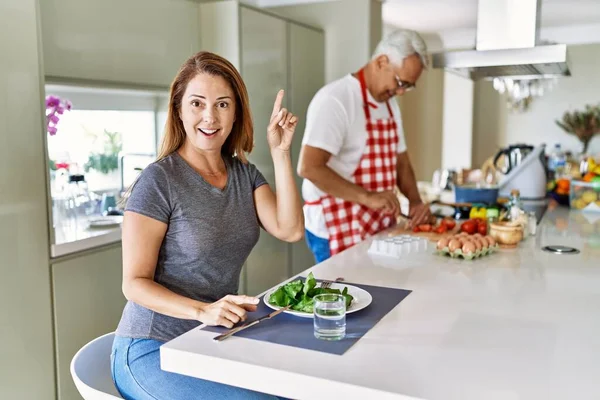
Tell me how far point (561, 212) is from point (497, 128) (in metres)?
4.40

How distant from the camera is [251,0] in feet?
13.1

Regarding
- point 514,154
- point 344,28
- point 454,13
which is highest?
point 454,13

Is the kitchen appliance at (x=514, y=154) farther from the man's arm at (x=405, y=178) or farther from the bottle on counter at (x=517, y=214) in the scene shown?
the bottle on counter at (x=517, y=214)

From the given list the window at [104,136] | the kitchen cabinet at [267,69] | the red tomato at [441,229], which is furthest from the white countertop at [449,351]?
the kitchen cabinet at [267,69]

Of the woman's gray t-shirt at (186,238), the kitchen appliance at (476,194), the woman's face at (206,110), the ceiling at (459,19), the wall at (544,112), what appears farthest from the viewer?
the wall at (544,112)

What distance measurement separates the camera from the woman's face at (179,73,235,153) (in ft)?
5.12

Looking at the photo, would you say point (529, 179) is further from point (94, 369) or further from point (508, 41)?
point (94, 369)

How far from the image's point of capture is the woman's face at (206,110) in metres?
1.56

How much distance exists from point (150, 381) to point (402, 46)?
5.61 ft

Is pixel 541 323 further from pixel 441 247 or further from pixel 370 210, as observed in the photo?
pixel 370 210

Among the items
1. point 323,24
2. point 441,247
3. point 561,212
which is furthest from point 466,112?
point 441,247

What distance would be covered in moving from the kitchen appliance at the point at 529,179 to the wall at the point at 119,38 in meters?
1.86

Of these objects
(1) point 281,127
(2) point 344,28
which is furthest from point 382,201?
(2) point 344,28

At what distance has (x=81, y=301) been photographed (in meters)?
2.19
